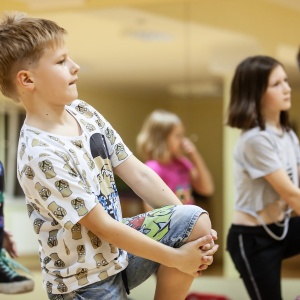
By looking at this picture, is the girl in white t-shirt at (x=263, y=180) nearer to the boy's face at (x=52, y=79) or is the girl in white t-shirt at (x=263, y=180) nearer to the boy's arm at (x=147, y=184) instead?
the boy's arm at (x=147, y=184)

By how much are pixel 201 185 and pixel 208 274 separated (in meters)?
0.55

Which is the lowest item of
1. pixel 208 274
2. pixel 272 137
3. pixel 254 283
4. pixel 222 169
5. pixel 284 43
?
pixel 208 274

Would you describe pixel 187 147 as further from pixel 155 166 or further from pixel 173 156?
pixel 155 166

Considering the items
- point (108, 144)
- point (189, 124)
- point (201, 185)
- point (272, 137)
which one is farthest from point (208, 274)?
point (108, 144)

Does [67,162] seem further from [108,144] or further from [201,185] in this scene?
[201,185]

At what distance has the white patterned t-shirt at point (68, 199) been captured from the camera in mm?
1470

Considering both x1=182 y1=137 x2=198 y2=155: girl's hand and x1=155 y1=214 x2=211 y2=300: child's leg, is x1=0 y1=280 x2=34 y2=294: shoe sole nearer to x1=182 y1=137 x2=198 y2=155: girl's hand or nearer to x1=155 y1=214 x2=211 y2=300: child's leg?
x1=155 y1=214 x2=211 y2=300: child's leg

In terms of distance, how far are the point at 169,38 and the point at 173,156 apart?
3.13ft

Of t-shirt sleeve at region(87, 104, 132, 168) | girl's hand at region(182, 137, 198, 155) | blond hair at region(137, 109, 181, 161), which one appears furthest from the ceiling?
t-shirt sleeve at region(87, 104, 132, 168)

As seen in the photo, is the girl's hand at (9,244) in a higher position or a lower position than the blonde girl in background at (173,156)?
lower

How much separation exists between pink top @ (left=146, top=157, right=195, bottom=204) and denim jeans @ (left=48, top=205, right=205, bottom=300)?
1.67m

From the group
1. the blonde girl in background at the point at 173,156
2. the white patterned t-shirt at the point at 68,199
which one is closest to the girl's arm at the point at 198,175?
the blonde girl in background at the point at 173,156

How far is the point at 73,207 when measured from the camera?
4.81 ft

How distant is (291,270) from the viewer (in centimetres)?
346
